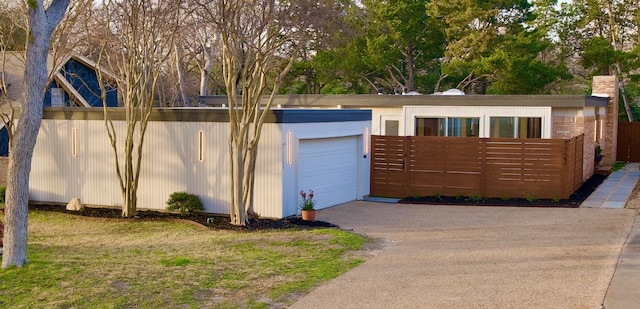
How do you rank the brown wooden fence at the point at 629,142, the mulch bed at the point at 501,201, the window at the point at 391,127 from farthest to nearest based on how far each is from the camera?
1. the brown wooden fence at the point at 629,142
2. the window at the point at 391,127
3. the mulch bed at the point at 501,201

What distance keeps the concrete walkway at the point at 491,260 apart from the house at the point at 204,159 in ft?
3.66

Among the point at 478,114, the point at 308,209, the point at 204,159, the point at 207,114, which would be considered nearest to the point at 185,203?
the point at 204,159

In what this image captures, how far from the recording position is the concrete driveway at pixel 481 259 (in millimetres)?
8844

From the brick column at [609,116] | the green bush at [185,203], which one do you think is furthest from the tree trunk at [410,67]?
the green bush at [185,203]

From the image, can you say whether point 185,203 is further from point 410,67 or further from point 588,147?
point 410,67

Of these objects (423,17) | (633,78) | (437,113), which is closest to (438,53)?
(423,17)

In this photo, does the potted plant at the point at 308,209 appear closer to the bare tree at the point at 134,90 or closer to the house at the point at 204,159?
the house at the point at 204,159

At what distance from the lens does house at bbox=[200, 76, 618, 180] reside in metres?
22.7

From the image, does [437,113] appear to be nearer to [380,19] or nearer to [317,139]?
[317,139]

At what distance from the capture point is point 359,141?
19.4 metres

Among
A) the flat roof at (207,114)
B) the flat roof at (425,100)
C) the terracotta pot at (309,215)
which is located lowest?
the terracotta pot at (309,215)

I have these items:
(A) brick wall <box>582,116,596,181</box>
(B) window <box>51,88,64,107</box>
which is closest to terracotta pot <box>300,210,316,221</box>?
(A) brick wall <box>582,116,596,181</box>

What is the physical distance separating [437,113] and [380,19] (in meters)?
15.9

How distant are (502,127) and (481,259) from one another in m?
12.6
